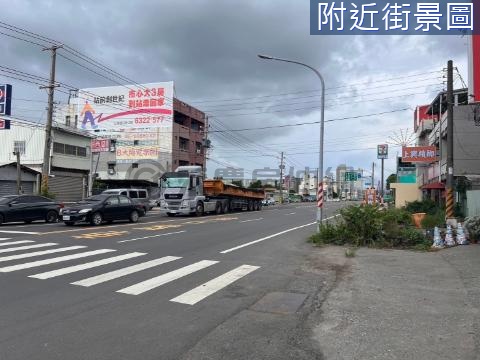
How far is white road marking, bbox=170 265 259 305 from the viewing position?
781 centimetres

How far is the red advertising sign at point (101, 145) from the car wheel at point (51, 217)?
20.6 meters

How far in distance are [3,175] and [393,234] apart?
30946 millimetres

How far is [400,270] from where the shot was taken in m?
11.3

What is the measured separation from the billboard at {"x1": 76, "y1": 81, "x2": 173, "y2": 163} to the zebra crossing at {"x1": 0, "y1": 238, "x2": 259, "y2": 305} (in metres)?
51.1

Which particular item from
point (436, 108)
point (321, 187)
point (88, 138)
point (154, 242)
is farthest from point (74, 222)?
point (436, 108)

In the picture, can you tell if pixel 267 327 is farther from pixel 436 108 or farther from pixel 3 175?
pixel 436 108

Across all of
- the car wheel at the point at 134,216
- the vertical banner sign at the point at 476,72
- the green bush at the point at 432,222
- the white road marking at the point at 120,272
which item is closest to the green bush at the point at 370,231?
the vertical banner sign at the point at 476,72

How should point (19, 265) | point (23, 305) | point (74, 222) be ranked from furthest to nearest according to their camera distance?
point (74, 222) < point (19, 265) < point (23, 305)

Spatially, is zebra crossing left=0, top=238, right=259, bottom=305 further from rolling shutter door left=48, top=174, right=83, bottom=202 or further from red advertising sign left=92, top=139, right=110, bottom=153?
red advertising sign left=92, top=139, right=110, bottom=153

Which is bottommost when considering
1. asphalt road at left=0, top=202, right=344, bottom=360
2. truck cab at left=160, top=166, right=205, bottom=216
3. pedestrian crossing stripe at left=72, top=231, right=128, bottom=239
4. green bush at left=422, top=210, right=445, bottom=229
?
asphalt road at left=0, top=202, right=344, bottom=360

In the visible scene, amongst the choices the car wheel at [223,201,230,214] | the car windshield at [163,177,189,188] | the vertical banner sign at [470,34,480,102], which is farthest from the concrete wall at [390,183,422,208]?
the vertical banner sign at [470,34,480,102]

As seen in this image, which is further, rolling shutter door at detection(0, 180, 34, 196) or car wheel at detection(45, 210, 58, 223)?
rolling shutter door at detection(0, 180, 34, 196)

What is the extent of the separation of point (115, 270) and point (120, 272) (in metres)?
0.28

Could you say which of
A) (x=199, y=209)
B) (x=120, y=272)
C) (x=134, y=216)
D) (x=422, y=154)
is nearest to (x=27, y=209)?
(x=134, y=216)
